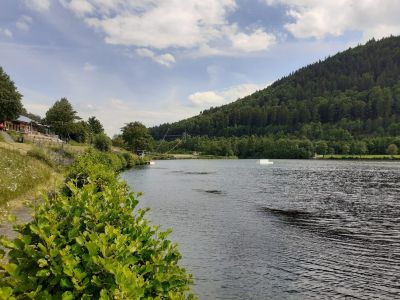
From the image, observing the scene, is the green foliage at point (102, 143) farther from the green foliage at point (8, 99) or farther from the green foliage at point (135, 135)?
the green foliage at point (135, 135)

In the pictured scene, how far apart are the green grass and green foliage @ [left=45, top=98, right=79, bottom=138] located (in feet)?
217

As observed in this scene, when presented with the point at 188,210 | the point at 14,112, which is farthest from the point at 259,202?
the point at 14,112

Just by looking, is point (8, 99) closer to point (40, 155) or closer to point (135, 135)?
point (40, 155)

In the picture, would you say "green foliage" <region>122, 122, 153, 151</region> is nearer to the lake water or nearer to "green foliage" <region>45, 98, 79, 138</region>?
"green foliage" <region>45, 98, 79, 138</region>

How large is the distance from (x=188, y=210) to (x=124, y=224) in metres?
34.4

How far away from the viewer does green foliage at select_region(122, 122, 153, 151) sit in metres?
191

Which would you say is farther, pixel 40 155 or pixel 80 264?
pixel 40 155

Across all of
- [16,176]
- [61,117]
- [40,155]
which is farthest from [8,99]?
[16,176]

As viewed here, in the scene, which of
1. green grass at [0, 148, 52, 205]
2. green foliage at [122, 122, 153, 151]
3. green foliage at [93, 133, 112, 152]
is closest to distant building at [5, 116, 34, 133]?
green foliage at [93, 133, 112, 152]

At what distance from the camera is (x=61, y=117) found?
110 m

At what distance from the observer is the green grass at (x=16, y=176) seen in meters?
30.3

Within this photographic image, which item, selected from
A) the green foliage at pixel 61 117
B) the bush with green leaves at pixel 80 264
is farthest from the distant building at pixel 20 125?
the bush with green leaves at pixel 80 264

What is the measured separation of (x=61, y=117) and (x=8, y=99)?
2382 cm

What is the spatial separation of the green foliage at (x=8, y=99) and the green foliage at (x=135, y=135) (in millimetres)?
99258
